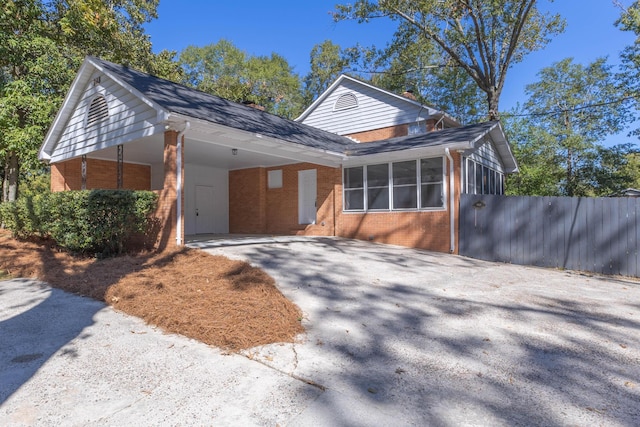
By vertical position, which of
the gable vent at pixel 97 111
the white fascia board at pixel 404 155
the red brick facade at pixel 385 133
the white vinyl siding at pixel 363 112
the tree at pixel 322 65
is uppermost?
the tree at pixel 322 65

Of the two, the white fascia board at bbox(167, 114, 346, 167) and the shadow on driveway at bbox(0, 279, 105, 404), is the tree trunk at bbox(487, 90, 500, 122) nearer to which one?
the white fascia board at bbox(167, 114, 346, 167)

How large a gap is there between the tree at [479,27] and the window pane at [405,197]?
36.7 ft

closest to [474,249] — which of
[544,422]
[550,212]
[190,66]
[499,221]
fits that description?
[499,221]

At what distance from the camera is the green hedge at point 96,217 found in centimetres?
738

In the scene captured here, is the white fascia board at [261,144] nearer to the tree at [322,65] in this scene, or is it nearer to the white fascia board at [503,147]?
the white fascia board at [503,147]

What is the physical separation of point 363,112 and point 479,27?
27.3ft

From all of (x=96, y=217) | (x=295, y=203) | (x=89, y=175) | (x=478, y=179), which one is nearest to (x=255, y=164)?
(x=295, y=203)

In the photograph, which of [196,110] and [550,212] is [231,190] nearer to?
[196,110]

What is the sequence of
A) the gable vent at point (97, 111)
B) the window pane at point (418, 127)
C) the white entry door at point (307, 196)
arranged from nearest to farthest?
the gable vent at point (97, 111)
the white entry door at point (307, 196)
the window pane at point (418, 127)

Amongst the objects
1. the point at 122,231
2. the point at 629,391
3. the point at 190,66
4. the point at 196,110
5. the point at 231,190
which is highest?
the point at 190,66

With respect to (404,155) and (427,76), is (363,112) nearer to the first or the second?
(404,155)

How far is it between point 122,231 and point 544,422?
7.85m

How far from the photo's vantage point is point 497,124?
40.7ft

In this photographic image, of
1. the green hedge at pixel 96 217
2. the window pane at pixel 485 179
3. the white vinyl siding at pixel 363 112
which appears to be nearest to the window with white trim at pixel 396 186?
the window pane at pixel 485 179
